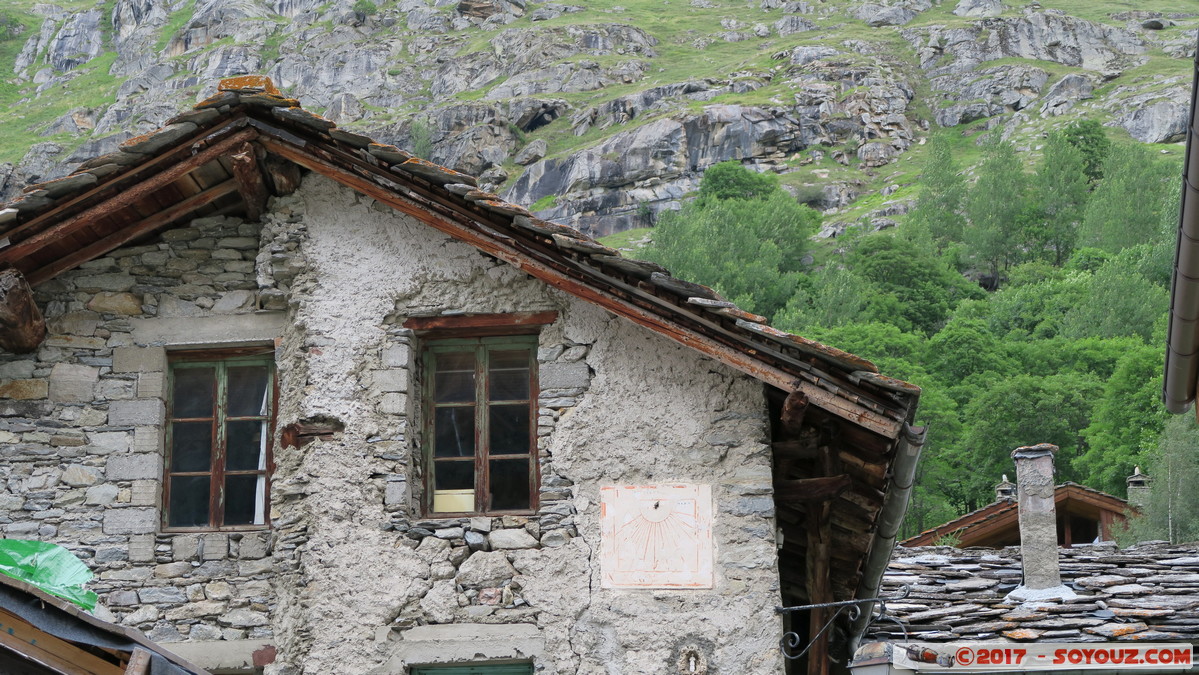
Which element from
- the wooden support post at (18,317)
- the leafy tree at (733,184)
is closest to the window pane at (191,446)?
the wooden support post at (18,317)

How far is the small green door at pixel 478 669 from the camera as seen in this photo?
8.47 m

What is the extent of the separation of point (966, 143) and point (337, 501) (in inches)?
3908

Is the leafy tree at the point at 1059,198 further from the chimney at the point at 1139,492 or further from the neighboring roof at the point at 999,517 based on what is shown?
the neighboring roof at the point at 999,517

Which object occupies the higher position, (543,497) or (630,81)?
(630,81)

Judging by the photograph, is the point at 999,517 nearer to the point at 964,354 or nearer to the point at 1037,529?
the point at 1037,529

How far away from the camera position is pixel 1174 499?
2597cm

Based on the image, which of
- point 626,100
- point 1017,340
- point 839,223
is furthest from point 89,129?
point 1017,340

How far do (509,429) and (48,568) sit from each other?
9.69 feet

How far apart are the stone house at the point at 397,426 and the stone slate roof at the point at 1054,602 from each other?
0.73 m

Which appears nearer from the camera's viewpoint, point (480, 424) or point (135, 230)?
point (480, 424)

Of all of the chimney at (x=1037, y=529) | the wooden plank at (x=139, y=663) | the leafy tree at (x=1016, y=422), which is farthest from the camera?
the leafy tree at (x=1016, y=422)

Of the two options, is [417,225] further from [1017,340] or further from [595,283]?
[1017,340]

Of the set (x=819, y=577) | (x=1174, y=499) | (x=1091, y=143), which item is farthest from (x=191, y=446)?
(x=1091, y=143)

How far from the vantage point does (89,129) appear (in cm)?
12038
